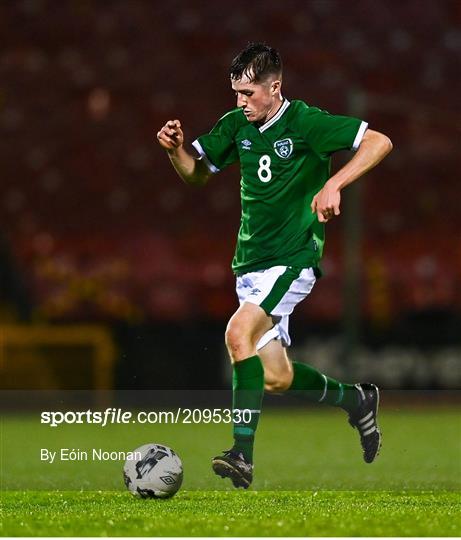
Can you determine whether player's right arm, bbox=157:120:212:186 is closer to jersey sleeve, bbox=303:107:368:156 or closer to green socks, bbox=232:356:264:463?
jersey sleeve, bbox=303:107:368:156

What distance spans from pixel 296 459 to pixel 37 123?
14559 mm

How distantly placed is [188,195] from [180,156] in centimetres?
1492

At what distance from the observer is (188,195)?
20938 mm

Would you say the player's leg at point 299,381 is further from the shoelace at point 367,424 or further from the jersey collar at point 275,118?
the jersey collar at point 275,118

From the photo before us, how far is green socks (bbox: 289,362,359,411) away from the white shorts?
0.42 meters

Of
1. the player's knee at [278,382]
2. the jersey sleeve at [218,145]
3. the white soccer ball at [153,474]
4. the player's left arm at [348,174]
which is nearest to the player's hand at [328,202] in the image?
the player's left arm at [348,174]

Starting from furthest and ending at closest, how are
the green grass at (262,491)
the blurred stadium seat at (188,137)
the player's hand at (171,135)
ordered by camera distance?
the blurred stadium seat at (188,137) < the player's hand at (171,135) < the green grass at (262,491)

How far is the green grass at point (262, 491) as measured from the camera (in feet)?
14.8

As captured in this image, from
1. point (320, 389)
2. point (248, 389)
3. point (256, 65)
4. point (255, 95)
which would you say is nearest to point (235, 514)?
point (248, 389)

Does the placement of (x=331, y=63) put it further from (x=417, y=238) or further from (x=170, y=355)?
(x=170, y=355)

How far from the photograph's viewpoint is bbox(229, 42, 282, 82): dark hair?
580cm

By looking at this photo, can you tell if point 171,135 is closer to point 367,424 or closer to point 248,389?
point 248,389

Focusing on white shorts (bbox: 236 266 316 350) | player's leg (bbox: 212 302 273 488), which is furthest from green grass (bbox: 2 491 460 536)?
white shorts (bbox: 236 266 316 350)

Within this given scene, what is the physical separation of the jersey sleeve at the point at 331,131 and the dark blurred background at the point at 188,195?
10216mm
